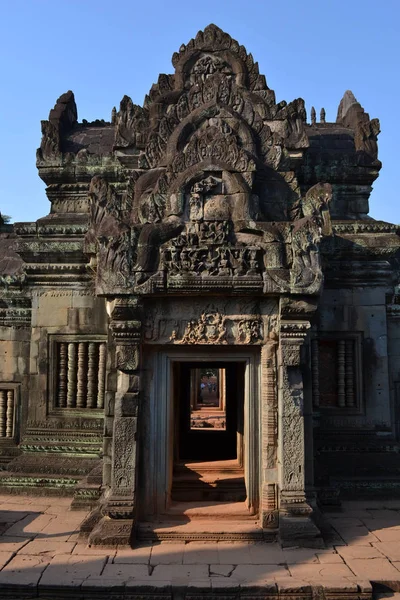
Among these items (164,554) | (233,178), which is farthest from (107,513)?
(233,178)

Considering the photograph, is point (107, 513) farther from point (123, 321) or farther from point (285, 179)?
point (285, 179)

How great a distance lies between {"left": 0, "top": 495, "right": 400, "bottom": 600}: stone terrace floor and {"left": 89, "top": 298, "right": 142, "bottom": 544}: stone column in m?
0.29

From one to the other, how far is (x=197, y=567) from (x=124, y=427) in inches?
67.1

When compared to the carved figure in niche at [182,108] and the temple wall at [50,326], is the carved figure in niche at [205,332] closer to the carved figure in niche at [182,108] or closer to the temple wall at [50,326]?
the temple wall at [50,326]

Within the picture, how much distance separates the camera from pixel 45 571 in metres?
5.45

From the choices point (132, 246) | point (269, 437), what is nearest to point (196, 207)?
point (132, 246)

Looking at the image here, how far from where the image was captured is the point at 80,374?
8.98 m

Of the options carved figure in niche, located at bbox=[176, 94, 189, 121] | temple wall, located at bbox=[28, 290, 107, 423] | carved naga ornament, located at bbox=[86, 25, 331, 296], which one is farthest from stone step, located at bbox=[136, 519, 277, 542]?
carved figure in niche, located at bbox=[176, 94, 189, 121]

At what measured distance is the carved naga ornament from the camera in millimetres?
6328

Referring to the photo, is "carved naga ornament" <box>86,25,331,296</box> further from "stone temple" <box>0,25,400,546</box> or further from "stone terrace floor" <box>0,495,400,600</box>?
"stone terrace floor" <box>0,495,400,600</box>

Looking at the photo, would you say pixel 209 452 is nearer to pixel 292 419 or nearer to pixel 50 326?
pixel 50 326

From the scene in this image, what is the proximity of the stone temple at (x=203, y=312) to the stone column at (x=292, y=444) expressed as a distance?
0.07 ft

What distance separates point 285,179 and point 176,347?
8.79 feet

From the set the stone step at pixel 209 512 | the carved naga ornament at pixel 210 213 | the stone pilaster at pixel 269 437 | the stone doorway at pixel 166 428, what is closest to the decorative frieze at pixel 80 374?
the carved naga ornament at pixel 210 213
